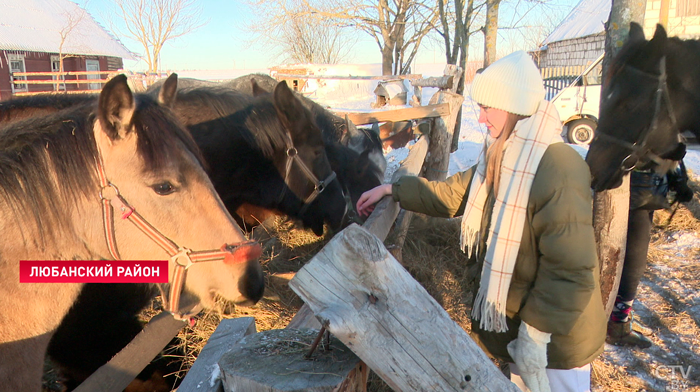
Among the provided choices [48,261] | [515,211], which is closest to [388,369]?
[515,211]

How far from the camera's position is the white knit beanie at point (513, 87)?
1.81m

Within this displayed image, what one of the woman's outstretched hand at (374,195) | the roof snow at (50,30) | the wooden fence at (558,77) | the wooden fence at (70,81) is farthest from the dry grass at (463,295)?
the roof snow at (50,30)

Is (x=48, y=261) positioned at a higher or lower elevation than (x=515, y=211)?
lower

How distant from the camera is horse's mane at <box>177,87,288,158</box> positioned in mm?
3512

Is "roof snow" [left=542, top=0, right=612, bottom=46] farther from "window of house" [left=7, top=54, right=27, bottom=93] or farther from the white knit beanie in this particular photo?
"window of house" [left=7, top=54, right=27, bottom=93]

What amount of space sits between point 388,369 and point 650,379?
3233mm

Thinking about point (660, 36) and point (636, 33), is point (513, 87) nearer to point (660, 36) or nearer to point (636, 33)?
point (636, 33)

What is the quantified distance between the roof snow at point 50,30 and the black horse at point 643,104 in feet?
83.5

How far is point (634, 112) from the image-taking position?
3020mm

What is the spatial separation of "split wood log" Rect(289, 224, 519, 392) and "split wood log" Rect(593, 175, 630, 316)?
282cm

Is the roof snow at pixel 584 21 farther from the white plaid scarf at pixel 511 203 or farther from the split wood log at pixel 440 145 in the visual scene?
the white plaid scarf at pixel 511 203

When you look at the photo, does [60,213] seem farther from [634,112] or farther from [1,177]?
[634,112]

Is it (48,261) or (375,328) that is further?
(48,261)

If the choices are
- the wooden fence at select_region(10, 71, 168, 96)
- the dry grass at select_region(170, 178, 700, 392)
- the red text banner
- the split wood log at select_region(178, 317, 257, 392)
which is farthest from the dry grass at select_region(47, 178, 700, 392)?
the wooden fence at select_region(10, 71, 168, 96)
